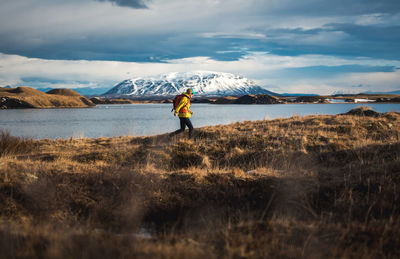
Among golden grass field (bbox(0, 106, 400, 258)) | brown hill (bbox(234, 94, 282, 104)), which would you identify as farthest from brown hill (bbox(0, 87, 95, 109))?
golden grass field (bbox(0, 106, 400, 258))

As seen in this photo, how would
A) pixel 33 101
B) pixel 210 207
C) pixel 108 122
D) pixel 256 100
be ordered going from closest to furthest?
pixel 210 207 → pixel 108 122 → pixel 33 101 → pixel 256 100

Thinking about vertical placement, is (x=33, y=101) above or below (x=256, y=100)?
below

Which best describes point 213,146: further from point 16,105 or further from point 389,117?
point 16,105

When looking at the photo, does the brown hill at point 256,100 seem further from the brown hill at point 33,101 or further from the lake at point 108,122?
the lake at point 108,122

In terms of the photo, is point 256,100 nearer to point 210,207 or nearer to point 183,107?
point 183,107

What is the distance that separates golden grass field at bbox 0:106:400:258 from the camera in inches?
186

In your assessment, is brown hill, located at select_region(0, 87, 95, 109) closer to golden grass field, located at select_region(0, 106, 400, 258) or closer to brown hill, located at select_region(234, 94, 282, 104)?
brown hill, located at select_region(234, 94, 282, 104)

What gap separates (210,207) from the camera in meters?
7.31

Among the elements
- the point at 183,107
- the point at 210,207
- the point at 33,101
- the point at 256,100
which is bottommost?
the point at 210,207

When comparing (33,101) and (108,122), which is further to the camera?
(33,101)

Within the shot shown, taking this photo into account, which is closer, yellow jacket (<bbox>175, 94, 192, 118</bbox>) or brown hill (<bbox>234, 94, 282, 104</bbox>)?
yellow jacket (<bbox>175, 94, 192, 118</bbox>)

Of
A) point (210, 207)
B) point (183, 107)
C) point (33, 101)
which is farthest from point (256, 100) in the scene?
point (210, 207)

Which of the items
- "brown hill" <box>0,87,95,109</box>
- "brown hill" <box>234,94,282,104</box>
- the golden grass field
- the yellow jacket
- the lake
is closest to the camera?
the golden grass field

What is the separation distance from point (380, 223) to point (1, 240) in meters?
6.73
